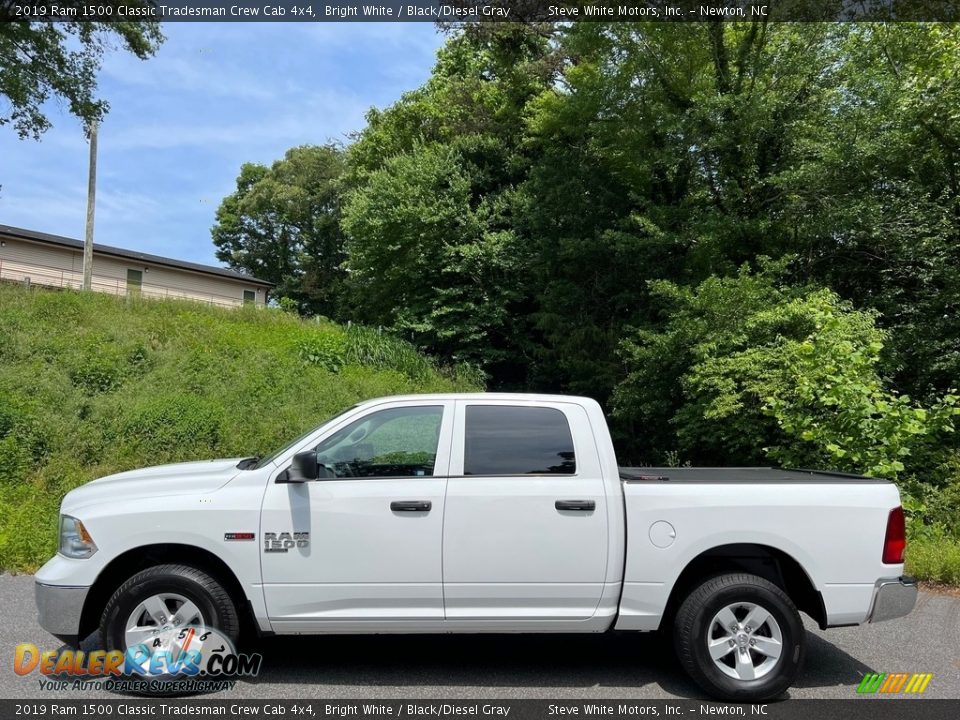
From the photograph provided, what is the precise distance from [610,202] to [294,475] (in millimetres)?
18679

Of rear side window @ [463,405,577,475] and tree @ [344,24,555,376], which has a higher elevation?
tree @ [344,24,555,376]

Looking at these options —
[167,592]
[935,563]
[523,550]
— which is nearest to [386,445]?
[523,550]

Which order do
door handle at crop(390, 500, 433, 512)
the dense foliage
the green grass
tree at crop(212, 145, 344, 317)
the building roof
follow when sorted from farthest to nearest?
1. tree at crop(212, 145, 344, 317)
2. the building roof
3. the dense foliage
4. the green grass
5. door handle at crop(390, 500, 433, 512)

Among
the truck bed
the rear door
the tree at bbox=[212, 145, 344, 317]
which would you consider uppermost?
the tree at bbox=[212, 145, 344, 317]

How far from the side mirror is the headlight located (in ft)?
4.29

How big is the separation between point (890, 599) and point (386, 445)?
3.33 m

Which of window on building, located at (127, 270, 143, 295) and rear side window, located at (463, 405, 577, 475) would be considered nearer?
rear side window, located at (463, 405, 577, 475)

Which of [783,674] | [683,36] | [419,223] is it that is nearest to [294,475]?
[783,674]

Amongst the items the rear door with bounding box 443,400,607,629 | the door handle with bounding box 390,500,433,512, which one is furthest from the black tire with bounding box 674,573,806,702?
the door handle with bounding box 390,500,433,512

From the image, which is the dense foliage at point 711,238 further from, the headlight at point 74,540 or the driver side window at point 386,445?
the headlight at point 74,540

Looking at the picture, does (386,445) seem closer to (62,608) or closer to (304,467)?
(304,467)

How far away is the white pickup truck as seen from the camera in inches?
181

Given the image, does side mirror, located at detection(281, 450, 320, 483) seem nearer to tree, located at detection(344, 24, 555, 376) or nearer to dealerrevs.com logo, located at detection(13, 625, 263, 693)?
dealerrevs.com logo, located at detection(13, 625, 263, 693)

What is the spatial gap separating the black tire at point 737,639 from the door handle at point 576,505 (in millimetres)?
862
